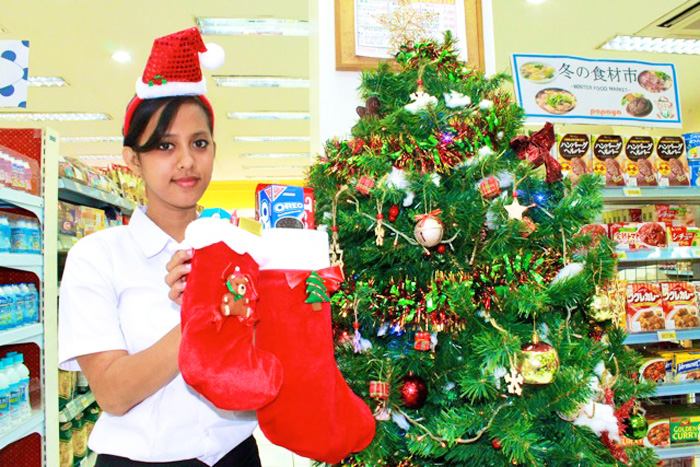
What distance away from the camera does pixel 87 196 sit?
337cm

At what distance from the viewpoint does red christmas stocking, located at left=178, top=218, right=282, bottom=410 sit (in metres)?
0.84

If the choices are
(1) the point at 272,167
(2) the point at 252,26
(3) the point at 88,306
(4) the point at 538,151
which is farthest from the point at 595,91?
(1) the point at 272,167

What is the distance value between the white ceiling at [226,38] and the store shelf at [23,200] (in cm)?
325

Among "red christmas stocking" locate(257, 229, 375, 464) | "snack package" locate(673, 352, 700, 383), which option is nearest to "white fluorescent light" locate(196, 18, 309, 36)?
"snack package" locate(673, 352, 700, 383)

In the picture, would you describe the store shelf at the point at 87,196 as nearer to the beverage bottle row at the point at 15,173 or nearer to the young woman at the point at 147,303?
the beverage bottle row at the point at 15,173

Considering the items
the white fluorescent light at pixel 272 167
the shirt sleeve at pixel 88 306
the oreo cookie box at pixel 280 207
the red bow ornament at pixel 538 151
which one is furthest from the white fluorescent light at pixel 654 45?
the white fluorescent light at pixel 272 167

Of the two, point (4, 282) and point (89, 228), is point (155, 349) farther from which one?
point (89, 228)

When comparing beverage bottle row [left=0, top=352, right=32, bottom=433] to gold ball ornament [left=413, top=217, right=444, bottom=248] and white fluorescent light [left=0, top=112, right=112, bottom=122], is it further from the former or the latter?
white fluorescent light [left=0, top=112, right=112, bottom=122]

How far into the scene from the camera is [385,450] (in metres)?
1.14

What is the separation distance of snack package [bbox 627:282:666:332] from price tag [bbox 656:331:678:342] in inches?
Result: 1.8

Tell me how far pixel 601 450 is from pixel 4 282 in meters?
2.54

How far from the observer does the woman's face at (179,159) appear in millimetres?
1062

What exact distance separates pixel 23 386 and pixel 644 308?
3.28 meters

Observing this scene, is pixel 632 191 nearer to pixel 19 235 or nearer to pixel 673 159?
pixel 673 159
